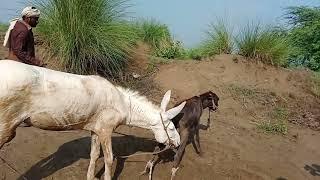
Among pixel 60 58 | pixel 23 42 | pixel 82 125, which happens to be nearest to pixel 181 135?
pixel 82 125

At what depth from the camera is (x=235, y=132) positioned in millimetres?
10523

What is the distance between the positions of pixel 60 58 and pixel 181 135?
155 inches

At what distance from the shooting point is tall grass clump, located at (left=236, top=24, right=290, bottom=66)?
13695 mm

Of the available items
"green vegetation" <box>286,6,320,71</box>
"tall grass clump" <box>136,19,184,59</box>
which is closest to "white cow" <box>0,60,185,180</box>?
"tall grass clump" <box>136,19,184,59</box>

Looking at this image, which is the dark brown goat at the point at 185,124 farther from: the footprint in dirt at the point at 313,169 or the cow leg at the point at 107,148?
the footprint in dirt at the point at 313,169

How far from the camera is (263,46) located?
13.7m

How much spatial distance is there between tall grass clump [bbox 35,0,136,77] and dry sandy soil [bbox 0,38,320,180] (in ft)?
3.60

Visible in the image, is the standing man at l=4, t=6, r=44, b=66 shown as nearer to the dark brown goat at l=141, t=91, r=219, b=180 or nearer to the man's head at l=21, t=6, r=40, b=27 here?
the man's head at l=21, t=6, r=40, b=27

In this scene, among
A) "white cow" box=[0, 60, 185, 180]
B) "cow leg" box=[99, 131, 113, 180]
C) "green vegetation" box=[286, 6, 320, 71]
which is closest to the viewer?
"white cow" box=[0, 60, 185, 180]

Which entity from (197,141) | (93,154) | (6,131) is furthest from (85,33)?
(6,131)

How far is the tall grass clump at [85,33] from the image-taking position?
35.8 feet

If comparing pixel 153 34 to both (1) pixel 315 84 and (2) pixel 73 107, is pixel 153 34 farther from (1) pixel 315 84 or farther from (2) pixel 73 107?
(2) pixel 73 107

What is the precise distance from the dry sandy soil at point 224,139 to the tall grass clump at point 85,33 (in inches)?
43.1

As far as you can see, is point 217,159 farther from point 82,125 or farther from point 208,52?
point 208,52
